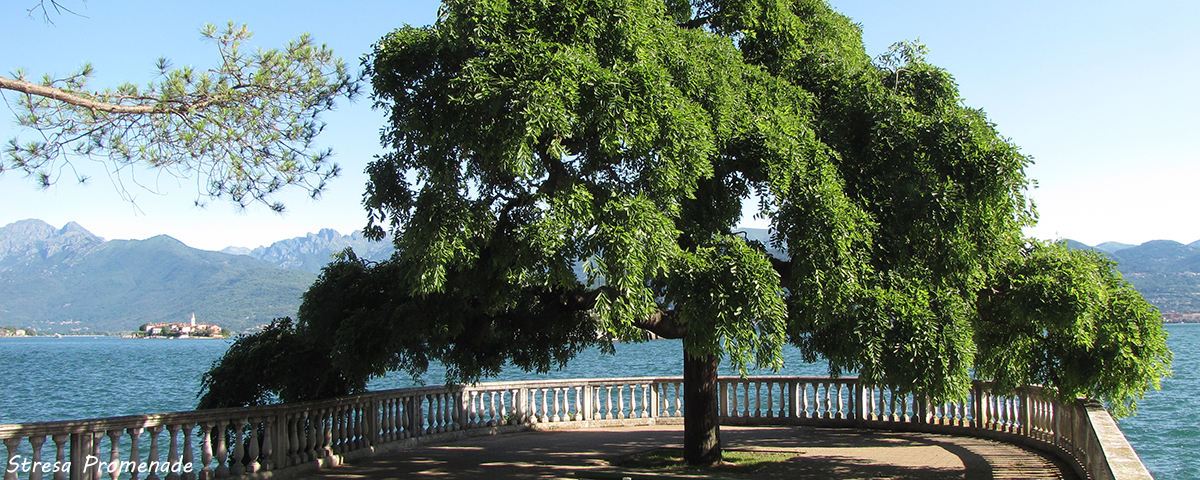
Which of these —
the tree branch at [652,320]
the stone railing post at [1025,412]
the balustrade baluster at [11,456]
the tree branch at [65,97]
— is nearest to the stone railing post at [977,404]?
the stone railing post at [1025,412]

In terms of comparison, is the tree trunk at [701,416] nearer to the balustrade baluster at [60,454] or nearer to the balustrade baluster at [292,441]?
the balustrade baluster at [292,441]

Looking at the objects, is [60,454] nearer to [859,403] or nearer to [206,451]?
[206,451]

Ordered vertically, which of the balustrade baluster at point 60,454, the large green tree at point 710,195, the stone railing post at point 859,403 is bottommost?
the stone railing post at point 859,403

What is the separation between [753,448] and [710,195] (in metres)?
5.29

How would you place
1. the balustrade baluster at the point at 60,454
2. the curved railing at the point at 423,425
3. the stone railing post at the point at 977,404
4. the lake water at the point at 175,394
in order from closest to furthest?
1. the balustrade baluster at the point at 60,454
2. the curved railing at the point at 423,425
3. the stone railing post at the point at 977,404
4. the lake water at the point at 175,394

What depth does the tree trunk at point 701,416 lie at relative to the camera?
1073 cm

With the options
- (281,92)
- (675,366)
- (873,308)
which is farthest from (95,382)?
(873,308)

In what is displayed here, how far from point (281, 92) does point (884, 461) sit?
9.13 m

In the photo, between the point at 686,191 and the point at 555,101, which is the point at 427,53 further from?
the point at 686,191

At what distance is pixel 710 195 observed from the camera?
29.0 feet

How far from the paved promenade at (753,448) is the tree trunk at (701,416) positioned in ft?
1.83

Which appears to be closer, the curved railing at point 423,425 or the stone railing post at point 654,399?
the curved railing at point 423,425

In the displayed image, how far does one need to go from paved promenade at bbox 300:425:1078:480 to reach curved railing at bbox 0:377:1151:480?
31 centimetres

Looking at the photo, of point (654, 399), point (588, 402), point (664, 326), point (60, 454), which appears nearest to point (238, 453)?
point (60, 454)
